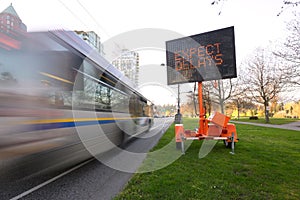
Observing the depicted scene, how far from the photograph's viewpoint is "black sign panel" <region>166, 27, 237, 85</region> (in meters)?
6.04

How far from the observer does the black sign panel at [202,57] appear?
6035 mm

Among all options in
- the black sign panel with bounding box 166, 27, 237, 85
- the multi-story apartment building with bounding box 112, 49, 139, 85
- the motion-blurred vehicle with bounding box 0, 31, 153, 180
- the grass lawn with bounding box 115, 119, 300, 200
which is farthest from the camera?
the multi-story apartment building with bounding box 112, 49, 139, 85

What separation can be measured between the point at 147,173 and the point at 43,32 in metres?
3.66

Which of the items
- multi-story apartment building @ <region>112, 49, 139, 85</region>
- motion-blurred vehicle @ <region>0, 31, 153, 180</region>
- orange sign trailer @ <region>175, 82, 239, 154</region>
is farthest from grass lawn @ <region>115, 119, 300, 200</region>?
multi-story apartment building @ <region>112, 49, 139, 85</region>

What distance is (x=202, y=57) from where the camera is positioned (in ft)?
20.8

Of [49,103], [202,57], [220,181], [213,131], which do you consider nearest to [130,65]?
[202,57]

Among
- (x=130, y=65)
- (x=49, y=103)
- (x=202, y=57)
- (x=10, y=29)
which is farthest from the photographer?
(x=130, y=65)

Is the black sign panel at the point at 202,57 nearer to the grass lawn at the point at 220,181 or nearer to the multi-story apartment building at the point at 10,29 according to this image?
the grass lawn at the point at 220,181

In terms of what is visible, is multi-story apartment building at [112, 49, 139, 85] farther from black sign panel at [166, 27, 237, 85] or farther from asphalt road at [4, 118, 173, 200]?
asphalt road at [4, 118, 173, 200]

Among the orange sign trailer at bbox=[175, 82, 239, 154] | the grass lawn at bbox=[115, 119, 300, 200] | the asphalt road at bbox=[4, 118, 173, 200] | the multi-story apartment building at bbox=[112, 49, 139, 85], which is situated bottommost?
the asphalt road at bbox=[4, 118, 173, 200]

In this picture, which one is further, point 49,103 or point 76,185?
point 76,185

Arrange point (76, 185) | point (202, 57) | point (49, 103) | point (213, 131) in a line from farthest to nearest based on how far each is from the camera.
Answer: point (213, 131) < point (202, 57) < point (76, 185) < point (49, 103)

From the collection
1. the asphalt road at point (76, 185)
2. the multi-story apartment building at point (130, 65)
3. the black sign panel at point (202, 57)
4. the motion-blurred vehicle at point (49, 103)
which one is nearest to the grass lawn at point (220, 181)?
the asphalt road at point (76, 185)

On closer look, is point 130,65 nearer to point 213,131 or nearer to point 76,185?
point 213,131
